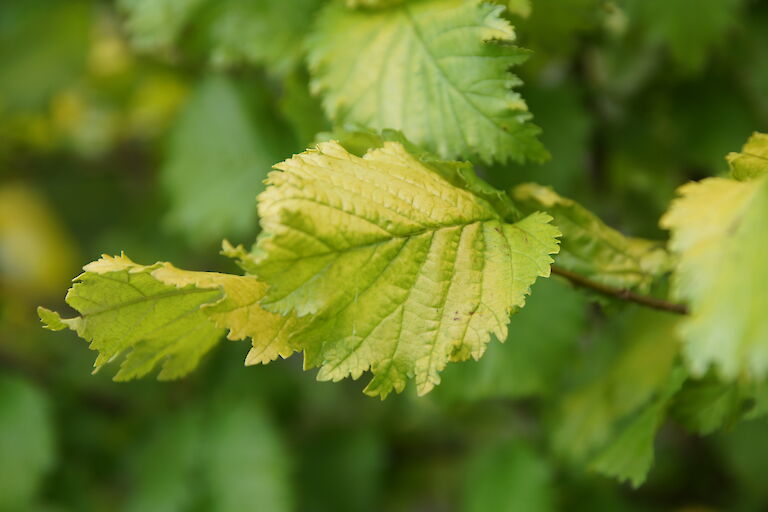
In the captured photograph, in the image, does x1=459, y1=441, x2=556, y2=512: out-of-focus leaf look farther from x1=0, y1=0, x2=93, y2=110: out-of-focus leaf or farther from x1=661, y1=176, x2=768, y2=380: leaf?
x1=0, y1=0, x2=93, y2=110: out-of-focus leaf

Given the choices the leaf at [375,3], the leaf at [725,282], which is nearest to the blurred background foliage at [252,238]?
the leaf at [375,3]

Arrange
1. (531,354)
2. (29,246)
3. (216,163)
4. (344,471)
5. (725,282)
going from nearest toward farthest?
(725,282) → (531,354) → (216,163) → (344,471) → (29,246)

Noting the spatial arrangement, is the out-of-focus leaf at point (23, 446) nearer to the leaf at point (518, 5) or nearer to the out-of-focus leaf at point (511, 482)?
the out-of-focus leaf at point (511, 482)

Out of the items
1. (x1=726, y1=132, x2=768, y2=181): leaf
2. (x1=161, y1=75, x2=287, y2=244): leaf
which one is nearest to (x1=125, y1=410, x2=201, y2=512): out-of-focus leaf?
(x1=161, y1=75, x2=287, y2=244): leaf

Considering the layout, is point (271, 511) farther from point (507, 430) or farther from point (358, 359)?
point (358, 359)

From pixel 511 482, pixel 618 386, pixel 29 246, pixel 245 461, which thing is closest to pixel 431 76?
pixel 618 386

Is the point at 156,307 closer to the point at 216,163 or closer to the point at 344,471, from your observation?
the point at 216,163
